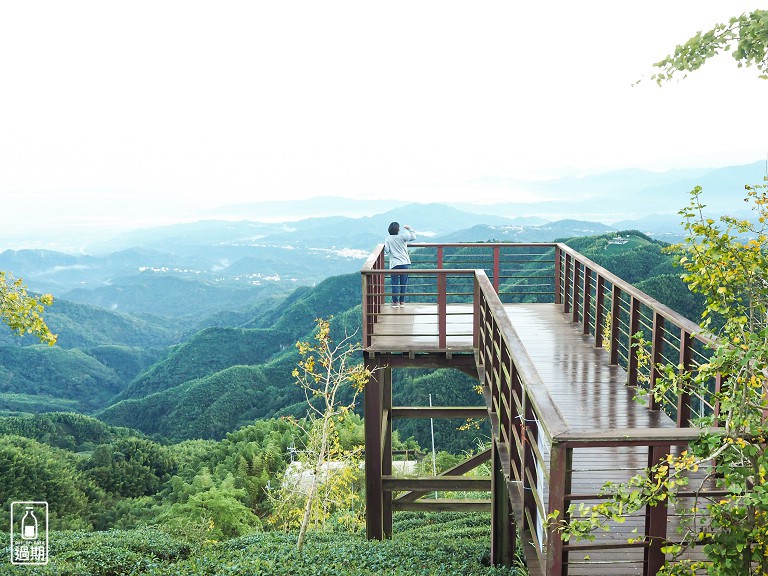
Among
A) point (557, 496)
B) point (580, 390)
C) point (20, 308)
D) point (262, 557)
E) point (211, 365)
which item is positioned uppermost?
point (20, 308)

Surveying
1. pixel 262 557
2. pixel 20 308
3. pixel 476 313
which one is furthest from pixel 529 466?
pixel 262 557

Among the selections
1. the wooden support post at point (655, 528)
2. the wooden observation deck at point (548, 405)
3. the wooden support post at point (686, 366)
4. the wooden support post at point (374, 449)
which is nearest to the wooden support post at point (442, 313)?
the wooden observation deck at point (548, 405)

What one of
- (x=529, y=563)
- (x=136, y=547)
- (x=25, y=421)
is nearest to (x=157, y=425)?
(x=25, y=421)

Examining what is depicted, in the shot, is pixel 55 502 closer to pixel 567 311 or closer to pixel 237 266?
pixel 567 311

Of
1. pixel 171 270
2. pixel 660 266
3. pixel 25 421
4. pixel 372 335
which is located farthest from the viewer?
pixel 171 270

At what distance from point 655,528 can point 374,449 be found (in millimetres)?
5093

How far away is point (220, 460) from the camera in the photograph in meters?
30.3

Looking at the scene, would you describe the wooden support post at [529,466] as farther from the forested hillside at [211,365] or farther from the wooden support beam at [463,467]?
the forested hillside at [211,365]

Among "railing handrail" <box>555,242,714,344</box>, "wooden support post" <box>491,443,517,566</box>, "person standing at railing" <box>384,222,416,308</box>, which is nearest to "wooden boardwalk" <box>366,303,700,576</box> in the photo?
"person standing at railing" <box>384,222,416,308</box>

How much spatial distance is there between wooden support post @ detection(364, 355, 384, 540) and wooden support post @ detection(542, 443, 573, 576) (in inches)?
172

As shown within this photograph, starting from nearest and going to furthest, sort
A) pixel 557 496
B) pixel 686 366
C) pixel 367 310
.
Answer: pixel 557 496
pixel 686 366
pixel 367 310

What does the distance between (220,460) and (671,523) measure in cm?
2858

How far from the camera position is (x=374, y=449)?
7.86 meters

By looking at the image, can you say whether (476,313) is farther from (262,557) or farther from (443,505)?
Result: (262,557)
